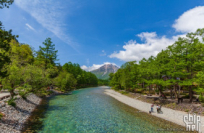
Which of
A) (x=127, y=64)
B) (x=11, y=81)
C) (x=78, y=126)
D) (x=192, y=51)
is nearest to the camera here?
(x=78, y=126)

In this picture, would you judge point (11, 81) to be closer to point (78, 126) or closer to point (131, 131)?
point (78, 126)

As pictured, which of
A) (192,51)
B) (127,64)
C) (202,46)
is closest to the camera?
(202,46)

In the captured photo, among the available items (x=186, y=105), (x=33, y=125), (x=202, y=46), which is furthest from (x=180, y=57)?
(x=33, y=125)

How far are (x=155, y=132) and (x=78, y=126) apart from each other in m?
11.6

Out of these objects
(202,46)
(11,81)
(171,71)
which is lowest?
(11,81)

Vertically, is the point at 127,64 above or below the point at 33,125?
above

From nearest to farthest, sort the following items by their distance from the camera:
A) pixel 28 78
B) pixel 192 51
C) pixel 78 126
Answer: pixel 78 126, pixel 28 78, pixel 192 51

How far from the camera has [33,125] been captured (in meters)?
16.3

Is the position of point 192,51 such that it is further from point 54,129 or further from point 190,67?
point 54,129

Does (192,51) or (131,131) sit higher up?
(192,51)

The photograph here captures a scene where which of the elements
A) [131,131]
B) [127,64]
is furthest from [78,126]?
[127,64]

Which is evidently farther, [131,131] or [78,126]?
[78,126]

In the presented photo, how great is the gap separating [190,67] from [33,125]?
36.0 metres

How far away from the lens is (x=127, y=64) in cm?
6656
